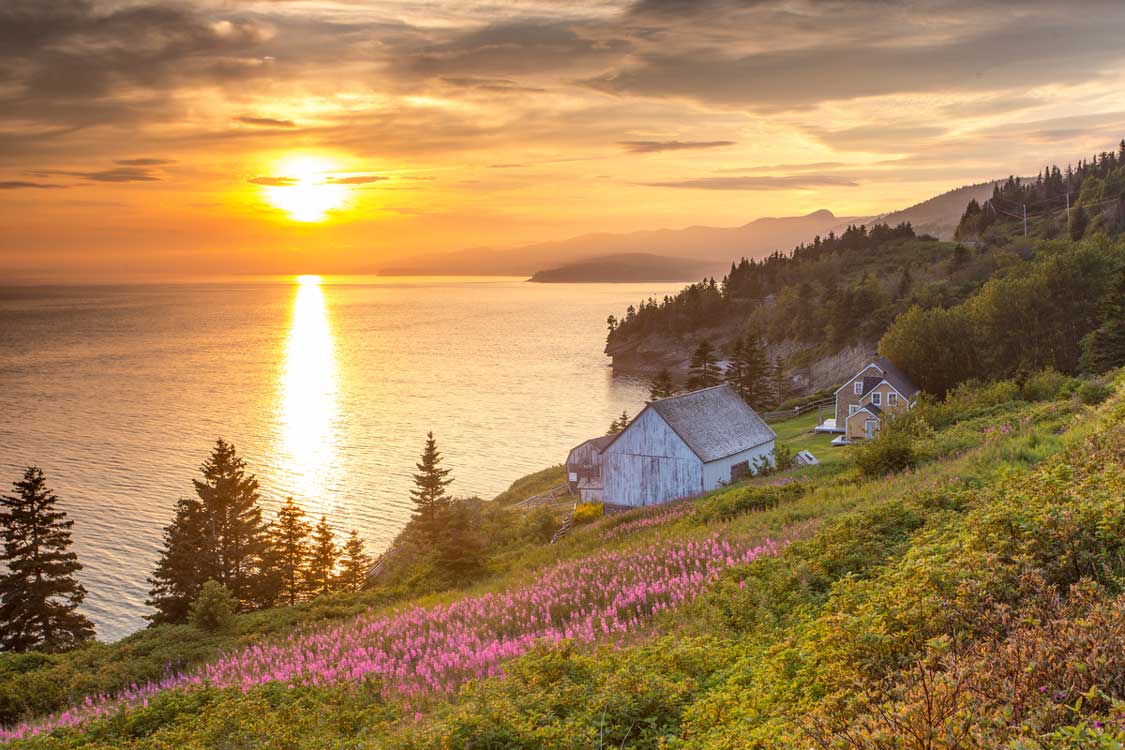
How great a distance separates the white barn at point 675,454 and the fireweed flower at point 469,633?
957 inches

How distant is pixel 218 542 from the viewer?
4125 cm

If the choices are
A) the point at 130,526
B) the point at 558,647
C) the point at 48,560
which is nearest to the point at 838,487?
the point at 558,647

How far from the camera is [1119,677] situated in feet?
16.6

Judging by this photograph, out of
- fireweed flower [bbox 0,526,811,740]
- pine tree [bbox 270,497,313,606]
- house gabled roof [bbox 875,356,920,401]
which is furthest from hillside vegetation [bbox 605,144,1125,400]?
fireweed flower [bbox 0,526,811,740]

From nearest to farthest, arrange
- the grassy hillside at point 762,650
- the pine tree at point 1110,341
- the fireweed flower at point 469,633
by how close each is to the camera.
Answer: the grassy hillside at point 762,650, the fireweed flower at point 469,633, the pine tree at point 1110,341

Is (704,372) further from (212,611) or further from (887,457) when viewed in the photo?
(212,611)

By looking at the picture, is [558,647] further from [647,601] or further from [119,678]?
[119,678]

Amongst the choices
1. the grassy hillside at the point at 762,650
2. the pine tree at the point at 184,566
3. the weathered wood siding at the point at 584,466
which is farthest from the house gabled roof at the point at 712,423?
the pine tree at the point at 184,566

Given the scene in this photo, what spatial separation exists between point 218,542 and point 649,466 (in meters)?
26.3

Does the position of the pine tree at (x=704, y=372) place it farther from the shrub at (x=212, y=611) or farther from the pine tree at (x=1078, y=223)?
the shrub at (x=212, y=611)

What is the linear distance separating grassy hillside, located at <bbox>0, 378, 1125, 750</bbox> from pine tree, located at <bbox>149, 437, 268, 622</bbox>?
2027 cm

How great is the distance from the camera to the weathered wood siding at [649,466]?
44.1 metres

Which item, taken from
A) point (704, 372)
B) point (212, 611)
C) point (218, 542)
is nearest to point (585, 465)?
point (218, 542)

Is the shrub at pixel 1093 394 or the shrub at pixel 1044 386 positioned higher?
the shrub at pixel 1093 394
